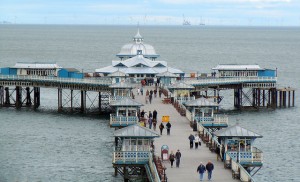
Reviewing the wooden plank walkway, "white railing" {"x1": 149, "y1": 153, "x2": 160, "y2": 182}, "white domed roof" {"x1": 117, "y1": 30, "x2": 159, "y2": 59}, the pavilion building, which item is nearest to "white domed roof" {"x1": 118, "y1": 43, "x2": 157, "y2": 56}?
"white domed roof" {"x1": 117, "y1": 30, "x2": 159, "y2": 59}

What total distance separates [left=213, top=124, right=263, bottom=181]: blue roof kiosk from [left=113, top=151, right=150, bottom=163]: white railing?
4.19 metres

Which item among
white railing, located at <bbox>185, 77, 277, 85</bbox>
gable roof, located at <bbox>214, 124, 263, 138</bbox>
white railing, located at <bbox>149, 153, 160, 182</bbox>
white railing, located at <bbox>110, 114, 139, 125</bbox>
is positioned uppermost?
white railing, located at <bbox>185, 77, 277, 85</bbox>

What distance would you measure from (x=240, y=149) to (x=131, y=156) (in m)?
5.97

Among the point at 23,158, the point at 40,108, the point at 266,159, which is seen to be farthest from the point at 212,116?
the point at 40,108

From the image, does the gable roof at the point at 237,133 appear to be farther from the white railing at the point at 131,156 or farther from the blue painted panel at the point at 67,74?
the blue painted panel at the point at 67,74

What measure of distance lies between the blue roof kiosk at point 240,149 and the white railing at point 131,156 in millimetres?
4195

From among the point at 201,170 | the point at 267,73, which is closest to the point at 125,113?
the point at 201,170

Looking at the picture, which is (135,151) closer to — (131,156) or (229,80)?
(131,156)

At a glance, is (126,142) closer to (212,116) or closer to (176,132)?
(176,132)

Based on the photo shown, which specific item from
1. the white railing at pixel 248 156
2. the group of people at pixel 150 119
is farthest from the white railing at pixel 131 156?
the group of people at pixel 150 119

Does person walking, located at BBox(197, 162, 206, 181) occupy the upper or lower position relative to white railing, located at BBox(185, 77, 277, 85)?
lower

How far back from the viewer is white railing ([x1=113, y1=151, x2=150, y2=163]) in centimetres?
4544

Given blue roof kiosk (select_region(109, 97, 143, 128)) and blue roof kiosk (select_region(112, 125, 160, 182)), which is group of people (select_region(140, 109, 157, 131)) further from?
blue roof kiosk (select_region(112, 125, 160, 182))

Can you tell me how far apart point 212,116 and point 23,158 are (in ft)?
46.8
